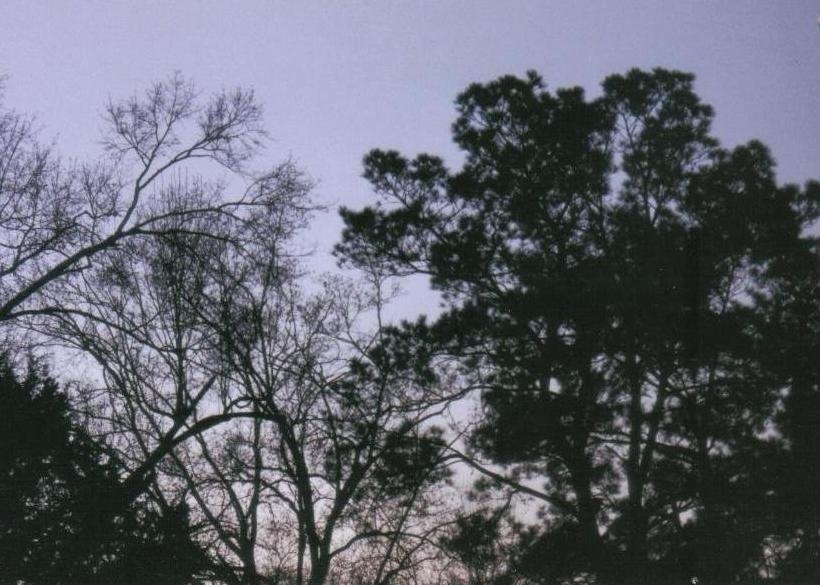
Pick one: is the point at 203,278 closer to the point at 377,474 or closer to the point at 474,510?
the point at 377,474

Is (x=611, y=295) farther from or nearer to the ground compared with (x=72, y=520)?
farther from the ground

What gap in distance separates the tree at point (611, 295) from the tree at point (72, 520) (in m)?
4.95

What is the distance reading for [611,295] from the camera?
12.3 metres

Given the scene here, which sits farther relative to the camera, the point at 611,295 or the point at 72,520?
the point at 611,295

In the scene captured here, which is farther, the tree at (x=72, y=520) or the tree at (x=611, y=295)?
the tree at (x=611, y=295)

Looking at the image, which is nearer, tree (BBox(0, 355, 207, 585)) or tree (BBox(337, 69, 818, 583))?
tree (BBox(0, 355, 207, 585))

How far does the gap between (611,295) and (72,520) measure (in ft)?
25.9

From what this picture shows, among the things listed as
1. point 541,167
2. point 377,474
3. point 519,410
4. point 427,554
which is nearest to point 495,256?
point 541,167

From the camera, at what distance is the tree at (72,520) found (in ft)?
31.1

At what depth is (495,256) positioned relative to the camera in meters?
13.6

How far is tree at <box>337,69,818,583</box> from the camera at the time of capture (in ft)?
38.3

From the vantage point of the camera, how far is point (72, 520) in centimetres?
948

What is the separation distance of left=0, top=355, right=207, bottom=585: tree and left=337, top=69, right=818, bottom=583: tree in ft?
16.2

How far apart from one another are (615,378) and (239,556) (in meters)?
6.93
